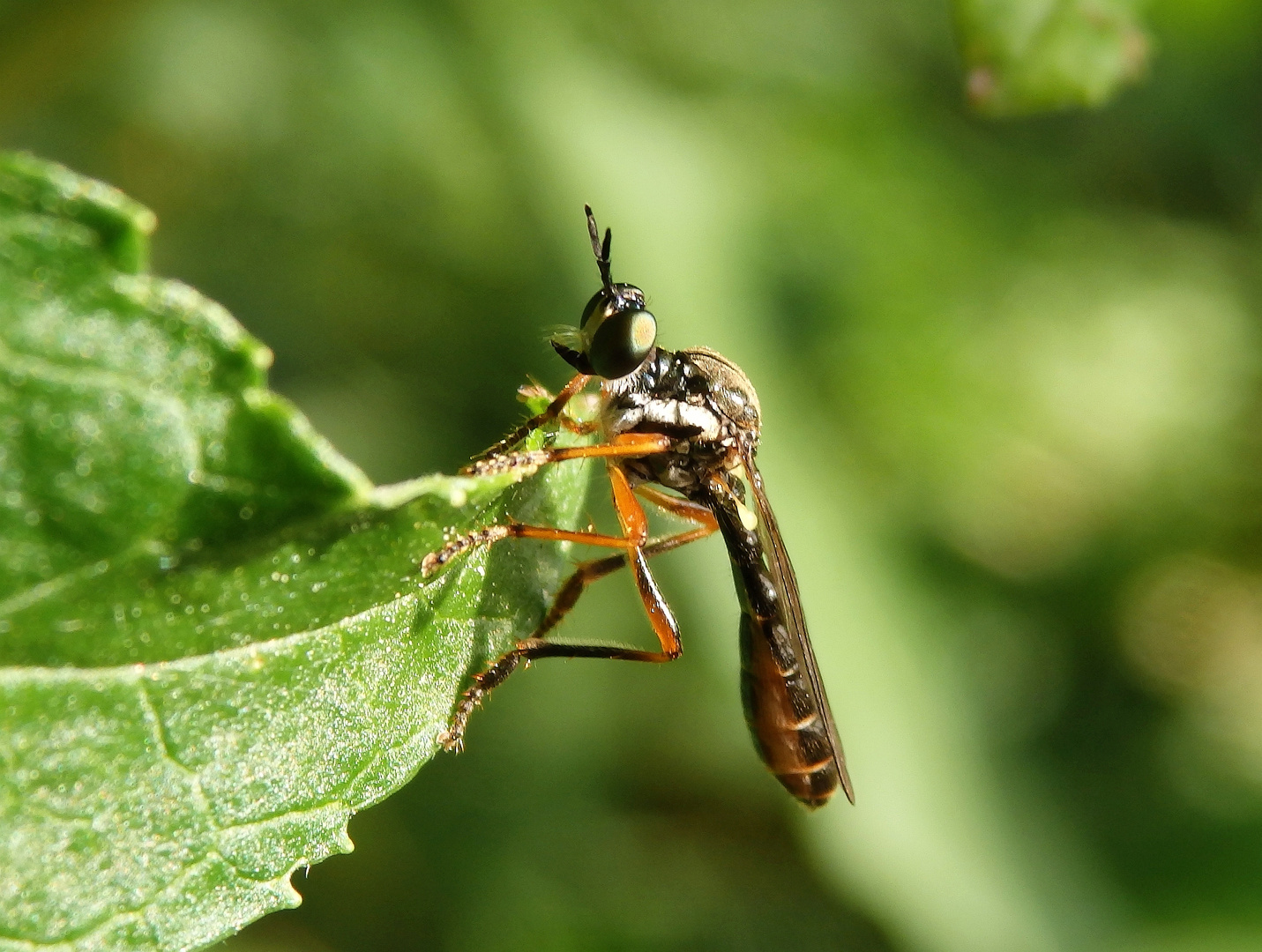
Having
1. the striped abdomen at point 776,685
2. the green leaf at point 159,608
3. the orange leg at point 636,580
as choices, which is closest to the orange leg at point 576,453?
the orange leg at point 636,580

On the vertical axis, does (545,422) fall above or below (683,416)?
below

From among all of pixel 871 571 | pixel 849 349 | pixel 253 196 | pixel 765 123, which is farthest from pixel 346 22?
pixel 871 571

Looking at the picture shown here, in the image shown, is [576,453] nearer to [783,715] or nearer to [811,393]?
[783,715]

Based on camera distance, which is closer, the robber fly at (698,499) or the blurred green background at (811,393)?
the robber fly at (698,499)

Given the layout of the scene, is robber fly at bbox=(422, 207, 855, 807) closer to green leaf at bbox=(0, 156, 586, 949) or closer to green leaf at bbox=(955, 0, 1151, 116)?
green leaf at bbox=(955, 0, 1151, 116)

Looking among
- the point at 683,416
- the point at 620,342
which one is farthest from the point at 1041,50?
the point at 683,416

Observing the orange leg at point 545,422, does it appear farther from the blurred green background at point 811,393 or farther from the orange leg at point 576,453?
the blurred green background at point 811,393

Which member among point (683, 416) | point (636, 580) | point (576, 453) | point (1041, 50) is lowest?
point (636, 580)

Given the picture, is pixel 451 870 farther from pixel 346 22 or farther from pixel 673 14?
pixel 673 14
